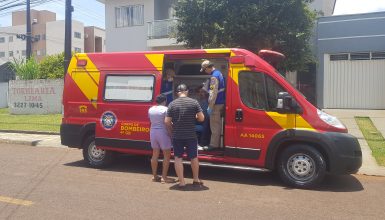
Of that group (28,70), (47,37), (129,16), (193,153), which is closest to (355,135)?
(193,153)

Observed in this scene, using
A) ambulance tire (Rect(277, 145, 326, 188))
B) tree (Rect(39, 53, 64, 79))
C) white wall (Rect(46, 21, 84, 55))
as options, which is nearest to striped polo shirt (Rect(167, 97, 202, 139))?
ambulance tire (Rect(277, 145, 326, 188))

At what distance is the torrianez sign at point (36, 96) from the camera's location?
21.4 metres

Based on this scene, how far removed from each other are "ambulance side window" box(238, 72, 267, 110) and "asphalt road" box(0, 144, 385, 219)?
4.46 ft

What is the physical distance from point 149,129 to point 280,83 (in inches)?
100

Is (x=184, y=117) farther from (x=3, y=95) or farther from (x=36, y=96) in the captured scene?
(x=3, y=95)

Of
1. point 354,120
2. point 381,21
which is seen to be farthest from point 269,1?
point 381,21

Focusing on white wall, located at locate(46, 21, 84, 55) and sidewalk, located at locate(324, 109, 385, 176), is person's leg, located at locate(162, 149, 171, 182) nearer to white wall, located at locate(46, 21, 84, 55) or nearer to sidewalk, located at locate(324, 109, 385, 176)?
sidewalk, located at locate(324, 109, 385, 176)

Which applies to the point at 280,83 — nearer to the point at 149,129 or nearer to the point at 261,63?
the point at 261,63

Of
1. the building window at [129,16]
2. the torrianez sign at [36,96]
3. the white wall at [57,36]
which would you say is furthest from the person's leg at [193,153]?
the white wall at [57,36]

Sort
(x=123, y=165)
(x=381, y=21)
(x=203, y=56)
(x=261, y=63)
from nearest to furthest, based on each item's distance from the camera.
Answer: (x=261, y=63) < (x=203, y=56) < (x=123, y=165) < (x=381, y=21)

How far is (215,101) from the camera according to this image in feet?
25.9

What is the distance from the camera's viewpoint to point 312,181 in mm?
7211

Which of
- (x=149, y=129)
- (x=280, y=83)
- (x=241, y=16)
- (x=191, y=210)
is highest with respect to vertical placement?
(x=241, y=16)

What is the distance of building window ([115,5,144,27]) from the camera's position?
85.1 ft
